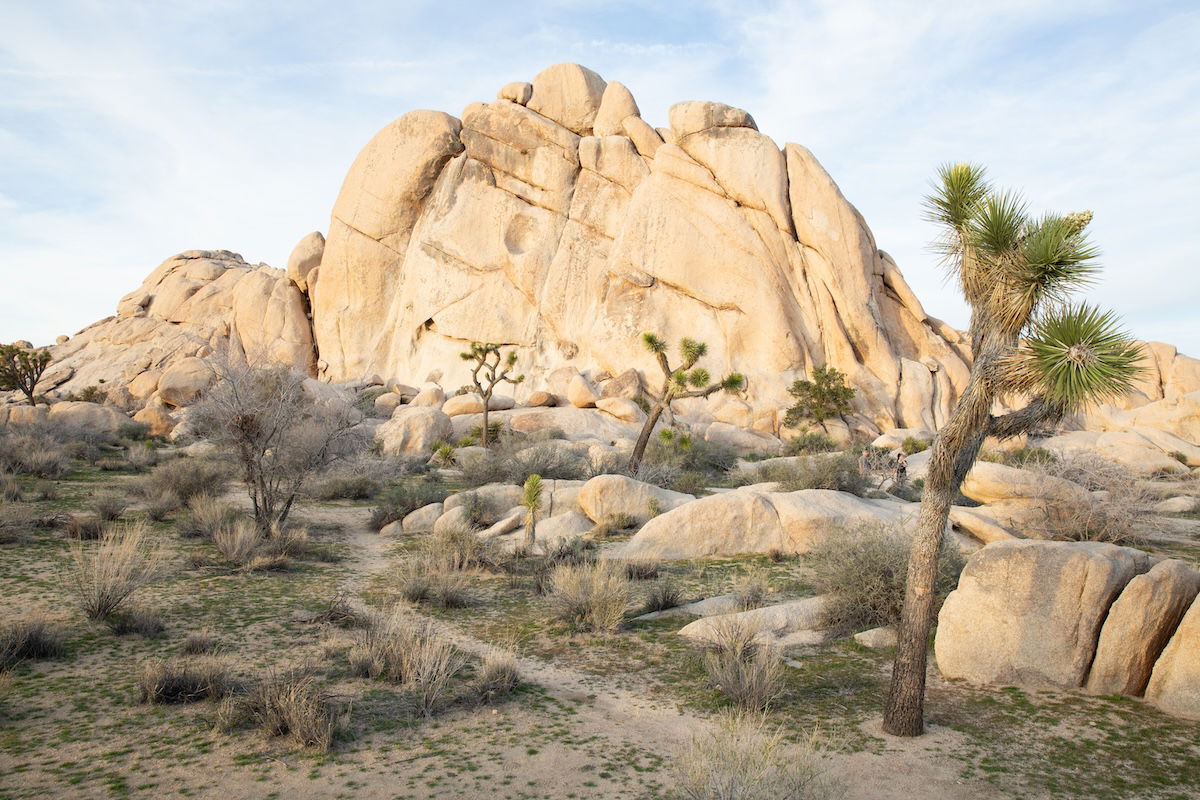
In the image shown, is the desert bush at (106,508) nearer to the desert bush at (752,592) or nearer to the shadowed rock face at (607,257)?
the desert bush at (752,592)

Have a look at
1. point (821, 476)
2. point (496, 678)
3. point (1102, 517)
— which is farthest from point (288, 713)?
point (821, 476)

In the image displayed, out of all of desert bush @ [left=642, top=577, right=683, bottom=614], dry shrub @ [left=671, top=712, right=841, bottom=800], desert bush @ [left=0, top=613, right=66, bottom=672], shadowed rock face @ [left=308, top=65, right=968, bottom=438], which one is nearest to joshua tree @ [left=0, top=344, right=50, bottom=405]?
shadowed rock face @ [left=308, top=65, right=968, bottom=438]

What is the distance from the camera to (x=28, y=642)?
6.75 metres

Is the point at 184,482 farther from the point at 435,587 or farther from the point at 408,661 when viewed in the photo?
the point at 408,661

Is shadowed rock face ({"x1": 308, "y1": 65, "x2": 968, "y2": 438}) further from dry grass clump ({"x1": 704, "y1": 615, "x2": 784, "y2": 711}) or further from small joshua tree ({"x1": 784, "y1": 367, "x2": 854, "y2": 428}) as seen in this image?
dry grass clump ({"x1": 704, "y1": 615, "x2": 784, "y2": 711})

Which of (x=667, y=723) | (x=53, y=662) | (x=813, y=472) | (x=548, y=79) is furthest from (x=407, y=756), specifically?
(x=548, y=79)

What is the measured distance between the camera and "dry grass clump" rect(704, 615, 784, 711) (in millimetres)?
6430

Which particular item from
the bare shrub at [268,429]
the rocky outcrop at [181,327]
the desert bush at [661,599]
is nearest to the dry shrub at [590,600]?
the desert bush at [661,599]

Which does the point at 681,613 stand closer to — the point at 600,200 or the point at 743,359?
the point at 743,359

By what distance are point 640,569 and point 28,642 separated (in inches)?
286

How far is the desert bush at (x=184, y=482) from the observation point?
50.0 ft

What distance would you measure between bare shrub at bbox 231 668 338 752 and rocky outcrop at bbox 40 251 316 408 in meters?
45.2

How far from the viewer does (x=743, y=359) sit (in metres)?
39.7

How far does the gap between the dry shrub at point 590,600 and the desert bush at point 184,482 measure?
30.4 ft
